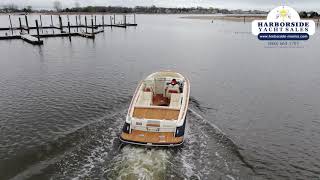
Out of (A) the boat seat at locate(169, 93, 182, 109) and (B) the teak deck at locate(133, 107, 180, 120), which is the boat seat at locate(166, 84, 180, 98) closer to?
(A) the boat seat at locate(169, 93, 182, 109)

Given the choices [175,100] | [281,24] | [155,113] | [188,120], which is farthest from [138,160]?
[281,24]

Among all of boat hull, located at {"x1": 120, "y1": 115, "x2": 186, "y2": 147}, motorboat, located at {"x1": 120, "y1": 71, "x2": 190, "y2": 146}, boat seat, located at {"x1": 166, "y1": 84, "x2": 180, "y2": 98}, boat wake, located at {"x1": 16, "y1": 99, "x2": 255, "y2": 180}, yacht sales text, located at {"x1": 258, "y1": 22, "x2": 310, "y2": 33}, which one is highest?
yacht sales text, located at {"x1": 258, "y1": 22, "x2": 310, "y2": 33}

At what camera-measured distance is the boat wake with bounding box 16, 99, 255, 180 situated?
39.1 ft

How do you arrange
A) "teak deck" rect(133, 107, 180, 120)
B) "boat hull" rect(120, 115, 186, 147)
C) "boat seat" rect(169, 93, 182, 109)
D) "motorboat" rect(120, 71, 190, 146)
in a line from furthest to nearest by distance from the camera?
1. "boat seat" rect(169, 93, 182, 109)
2. "teak deck" rect(133, 107, 180, 120)
3. "motorboat" rect(120, 71, 190, 146)
4. "boat hull" rect(120, 115, 186, 147)

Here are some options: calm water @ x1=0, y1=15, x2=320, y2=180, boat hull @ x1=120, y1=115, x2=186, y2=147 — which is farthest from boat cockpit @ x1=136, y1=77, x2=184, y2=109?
boat hull @ x1=120, y1=115, x2=186, y2=147

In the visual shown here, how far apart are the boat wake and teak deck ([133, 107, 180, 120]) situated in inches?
61.9

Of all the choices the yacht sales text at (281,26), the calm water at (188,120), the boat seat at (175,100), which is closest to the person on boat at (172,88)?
the boat seat at (175,100)

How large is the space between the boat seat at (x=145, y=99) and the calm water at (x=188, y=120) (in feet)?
6.22

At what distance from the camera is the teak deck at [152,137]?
1370 centimetres

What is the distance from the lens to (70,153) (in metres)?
13.5

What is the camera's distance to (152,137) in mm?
13945

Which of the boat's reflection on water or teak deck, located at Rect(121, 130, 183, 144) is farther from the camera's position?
teak deck, located at Rect(121, 130, 183, 144)

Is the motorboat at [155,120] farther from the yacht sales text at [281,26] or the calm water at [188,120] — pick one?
the yacht sales text at [281,26]

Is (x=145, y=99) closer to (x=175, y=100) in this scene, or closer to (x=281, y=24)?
(x=175, y=100)
